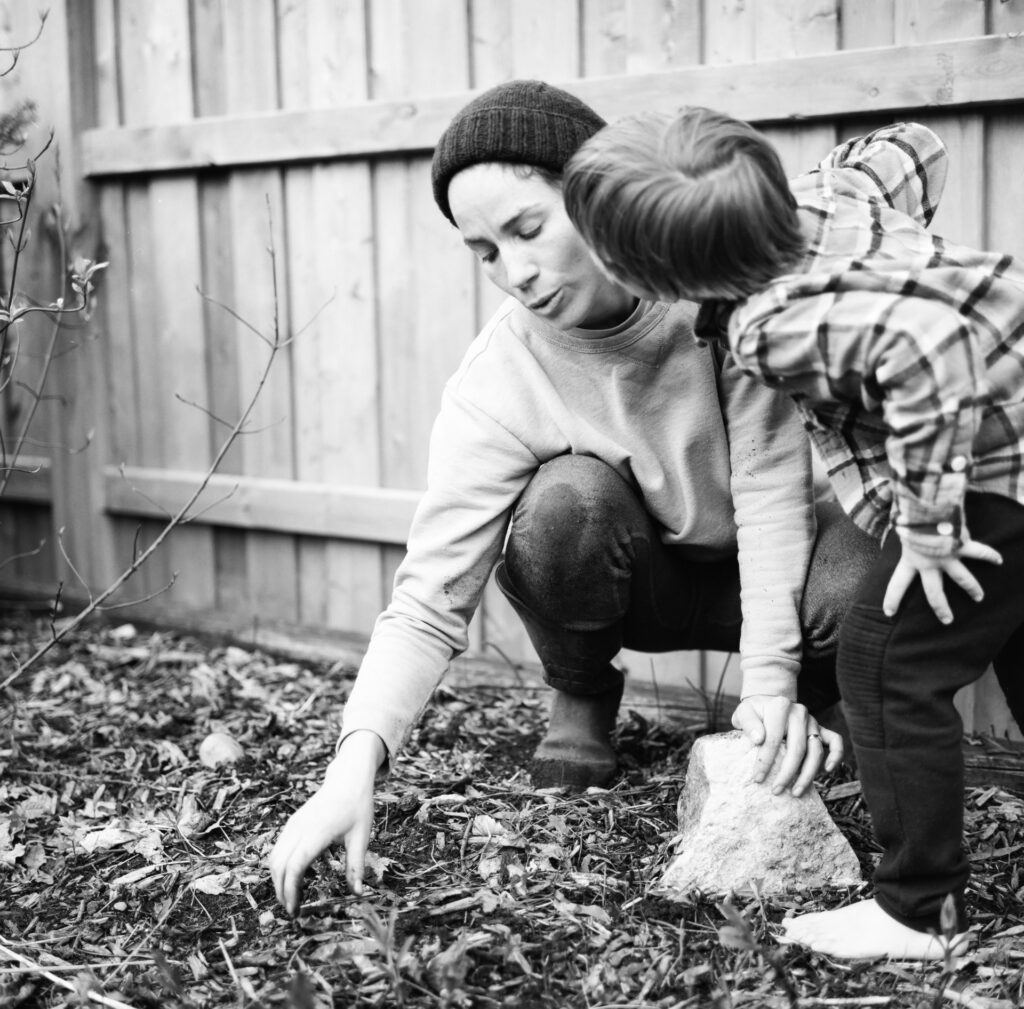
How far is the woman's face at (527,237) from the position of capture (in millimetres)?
1911

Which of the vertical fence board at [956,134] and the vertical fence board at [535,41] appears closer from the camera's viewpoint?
the vertical fence board at [956,134]

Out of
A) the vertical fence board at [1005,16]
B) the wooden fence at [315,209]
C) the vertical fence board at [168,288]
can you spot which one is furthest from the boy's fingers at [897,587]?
the vertical fence board at [168,288]

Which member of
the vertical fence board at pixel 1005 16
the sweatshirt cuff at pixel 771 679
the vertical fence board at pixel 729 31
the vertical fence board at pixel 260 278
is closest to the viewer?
the sweatshirt cuff at pixel 771 679

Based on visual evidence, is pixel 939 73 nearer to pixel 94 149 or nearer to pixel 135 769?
pixel 135 769

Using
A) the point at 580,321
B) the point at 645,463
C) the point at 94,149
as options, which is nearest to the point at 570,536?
the point at 645,463

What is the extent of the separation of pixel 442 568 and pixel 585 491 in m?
0.29

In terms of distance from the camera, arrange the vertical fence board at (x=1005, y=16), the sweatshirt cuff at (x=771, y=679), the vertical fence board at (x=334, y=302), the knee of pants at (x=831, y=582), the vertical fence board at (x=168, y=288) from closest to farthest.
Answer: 1. the sweatshirt cuff at (x=771, y=679)
2. the knee of pants at (x=831, y=582)
3. the vertical fence board at (x=1005, y=16)
4. the vertical fence board at (x=334, y=302)
5. the vertical fence board at (x=168, y=288)

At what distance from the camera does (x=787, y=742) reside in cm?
196

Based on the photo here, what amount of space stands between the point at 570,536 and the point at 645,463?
20 centimetres

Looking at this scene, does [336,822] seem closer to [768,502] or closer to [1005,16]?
[768,502]

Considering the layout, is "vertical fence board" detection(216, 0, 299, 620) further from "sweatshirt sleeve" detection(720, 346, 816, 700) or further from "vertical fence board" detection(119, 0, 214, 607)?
"sweatshirt sleeve" detection(720, 346, 816, 700)

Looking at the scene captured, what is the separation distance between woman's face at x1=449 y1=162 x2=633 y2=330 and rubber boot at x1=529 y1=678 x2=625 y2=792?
873mm

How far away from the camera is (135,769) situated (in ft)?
8.81

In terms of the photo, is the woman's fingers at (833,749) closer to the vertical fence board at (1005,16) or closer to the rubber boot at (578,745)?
the rubber boot at (578,745)
